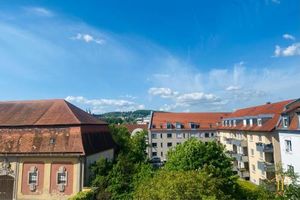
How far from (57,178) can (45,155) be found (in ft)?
9.18

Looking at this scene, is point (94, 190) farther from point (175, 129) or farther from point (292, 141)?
point (175, 129)

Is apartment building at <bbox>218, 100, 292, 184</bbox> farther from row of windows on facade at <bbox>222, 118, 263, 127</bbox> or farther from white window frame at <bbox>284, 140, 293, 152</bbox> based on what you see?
white window frame at <bbox>284, 140, 293, 152</bbox>

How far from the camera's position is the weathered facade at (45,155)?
28.0m

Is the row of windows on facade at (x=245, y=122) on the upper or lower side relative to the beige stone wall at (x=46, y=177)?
upper

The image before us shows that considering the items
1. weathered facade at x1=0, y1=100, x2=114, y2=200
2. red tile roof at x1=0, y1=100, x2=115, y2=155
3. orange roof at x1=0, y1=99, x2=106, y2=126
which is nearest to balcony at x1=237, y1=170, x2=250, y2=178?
red tile roof at x1=0, y1=100, x2=115, y2=155

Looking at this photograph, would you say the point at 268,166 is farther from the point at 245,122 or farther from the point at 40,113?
the point at 40,113

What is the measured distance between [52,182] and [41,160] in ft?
8.79

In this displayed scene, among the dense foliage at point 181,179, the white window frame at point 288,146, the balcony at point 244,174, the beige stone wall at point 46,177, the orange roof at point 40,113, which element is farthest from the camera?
the balcony at point 244,174

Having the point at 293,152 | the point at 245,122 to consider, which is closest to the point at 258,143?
the point at 245,122

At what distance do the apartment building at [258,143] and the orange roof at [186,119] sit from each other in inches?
750

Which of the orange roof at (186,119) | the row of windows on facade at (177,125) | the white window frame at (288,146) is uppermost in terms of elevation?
the orange roof at (186,119)

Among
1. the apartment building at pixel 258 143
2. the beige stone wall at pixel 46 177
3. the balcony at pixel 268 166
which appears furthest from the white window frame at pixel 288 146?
the beige stone wall at pixel 46 177

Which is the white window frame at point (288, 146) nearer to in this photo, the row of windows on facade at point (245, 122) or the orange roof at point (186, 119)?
the row of windows on facade at point (245, 122)

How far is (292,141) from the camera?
2962 centimetres
